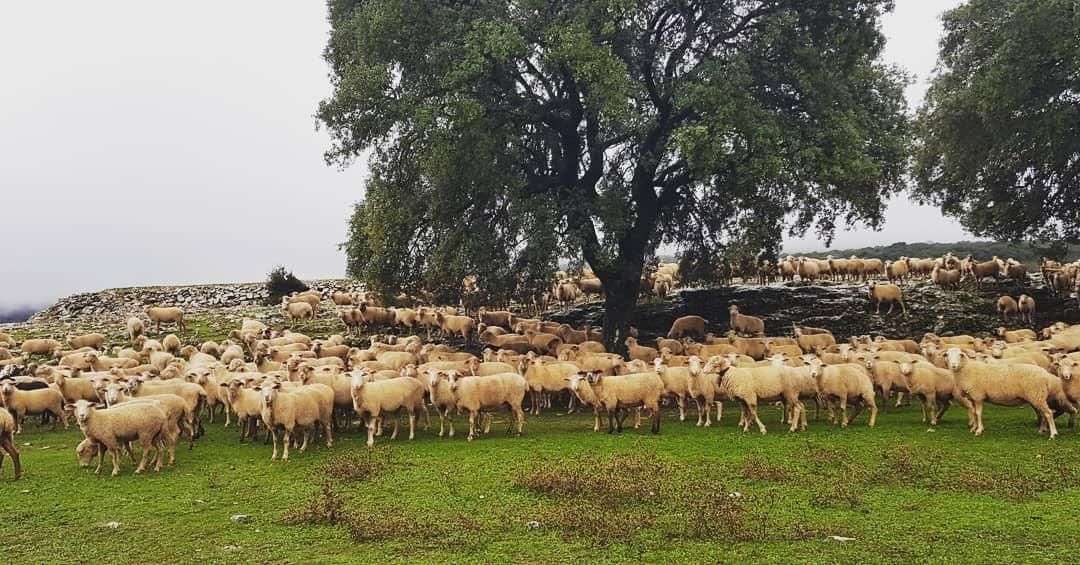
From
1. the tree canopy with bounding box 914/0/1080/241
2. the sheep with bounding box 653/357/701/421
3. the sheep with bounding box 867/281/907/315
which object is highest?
the tree canopy with bounding box 914/0/1080/241

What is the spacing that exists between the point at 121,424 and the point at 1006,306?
28.4 meters

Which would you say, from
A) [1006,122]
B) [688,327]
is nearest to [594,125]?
[688,327]

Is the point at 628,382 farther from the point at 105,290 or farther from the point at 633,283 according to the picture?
the point at 105,290

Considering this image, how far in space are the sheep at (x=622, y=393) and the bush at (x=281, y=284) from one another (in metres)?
32.2

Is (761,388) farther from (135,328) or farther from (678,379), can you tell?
(135,328)

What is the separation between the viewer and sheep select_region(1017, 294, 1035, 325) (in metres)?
27.6

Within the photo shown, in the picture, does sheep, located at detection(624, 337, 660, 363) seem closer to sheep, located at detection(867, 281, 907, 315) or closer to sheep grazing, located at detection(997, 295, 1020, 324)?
sheep, located at detection(867, 281, 907, 315)

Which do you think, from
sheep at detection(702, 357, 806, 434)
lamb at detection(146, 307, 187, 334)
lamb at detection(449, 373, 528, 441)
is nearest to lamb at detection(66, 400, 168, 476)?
lamb at detection(449, 373, 528, 441)

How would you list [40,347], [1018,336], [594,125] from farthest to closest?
[40,347], [594,125], [1018,336]

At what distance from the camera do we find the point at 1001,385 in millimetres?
14188

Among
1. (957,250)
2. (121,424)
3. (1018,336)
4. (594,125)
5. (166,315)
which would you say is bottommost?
(121,424)

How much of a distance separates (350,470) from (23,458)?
23.1 ft

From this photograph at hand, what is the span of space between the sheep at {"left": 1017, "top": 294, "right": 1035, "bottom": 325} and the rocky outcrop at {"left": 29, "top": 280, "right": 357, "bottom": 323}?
117ft

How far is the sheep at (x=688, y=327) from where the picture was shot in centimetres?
2742
